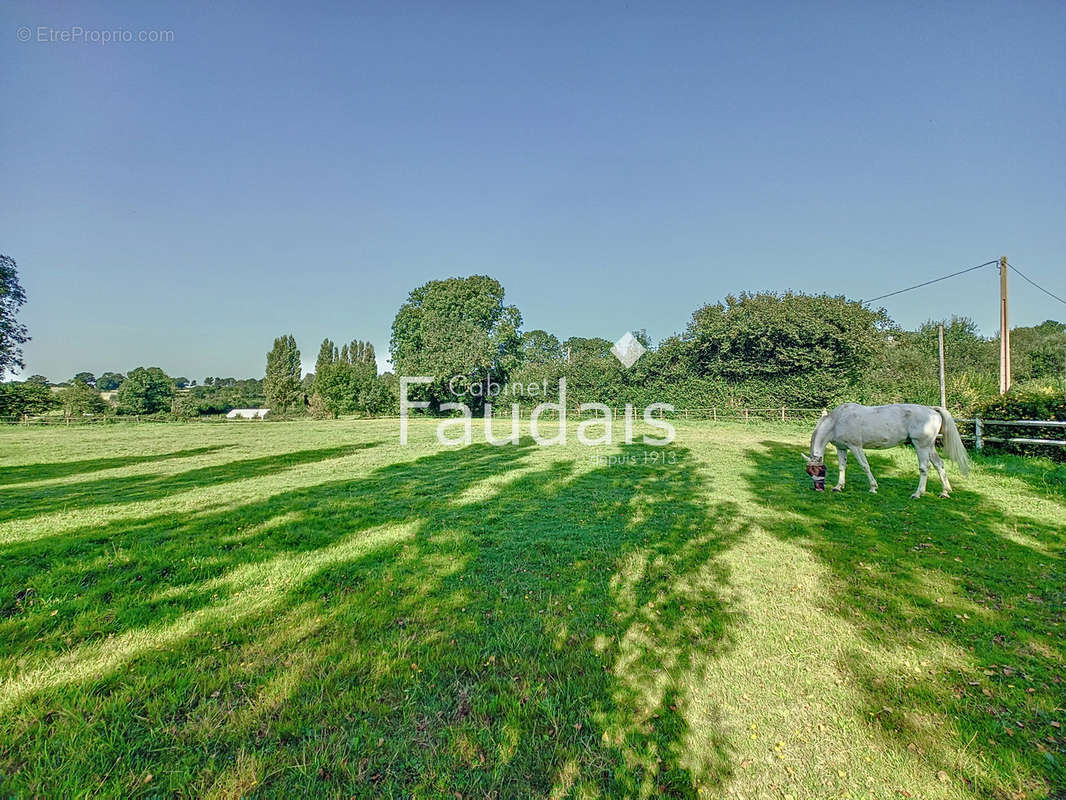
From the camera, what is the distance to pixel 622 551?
17.0 ft

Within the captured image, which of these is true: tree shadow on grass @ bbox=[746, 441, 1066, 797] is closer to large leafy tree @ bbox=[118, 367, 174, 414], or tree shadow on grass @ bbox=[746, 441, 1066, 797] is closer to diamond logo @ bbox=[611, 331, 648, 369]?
diamond logo @ bbox=[611, 331, 648, 369]

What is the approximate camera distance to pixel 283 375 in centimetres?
6119

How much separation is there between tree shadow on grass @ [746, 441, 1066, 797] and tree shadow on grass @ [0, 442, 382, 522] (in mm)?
10666

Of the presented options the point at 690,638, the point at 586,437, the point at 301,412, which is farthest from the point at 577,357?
the point at 690,638

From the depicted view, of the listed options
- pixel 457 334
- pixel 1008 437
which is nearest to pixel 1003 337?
pixel 1008 437

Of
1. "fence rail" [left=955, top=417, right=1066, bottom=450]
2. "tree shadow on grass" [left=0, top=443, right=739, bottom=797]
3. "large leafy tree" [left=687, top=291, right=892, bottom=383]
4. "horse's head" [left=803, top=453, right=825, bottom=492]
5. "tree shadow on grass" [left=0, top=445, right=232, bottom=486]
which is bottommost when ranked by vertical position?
"tree shadow on grass" [left=0, top=443, right=739, bottom=797]

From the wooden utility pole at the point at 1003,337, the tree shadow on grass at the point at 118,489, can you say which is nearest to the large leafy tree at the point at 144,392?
the tree shadow on grass at the point at 118,489

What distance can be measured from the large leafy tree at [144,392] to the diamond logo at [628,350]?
60755 mm

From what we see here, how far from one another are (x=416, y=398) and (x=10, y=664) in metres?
40.3

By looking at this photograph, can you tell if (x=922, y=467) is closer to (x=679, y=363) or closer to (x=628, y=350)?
(x=679, y=363)

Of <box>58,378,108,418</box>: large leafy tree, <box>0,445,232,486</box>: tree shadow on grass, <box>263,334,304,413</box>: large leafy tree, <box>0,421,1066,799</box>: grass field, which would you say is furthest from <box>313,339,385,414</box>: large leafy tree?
<box>0,421,1066,799</box>: grass field

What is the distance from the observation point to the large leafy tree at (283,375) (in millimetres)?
58469

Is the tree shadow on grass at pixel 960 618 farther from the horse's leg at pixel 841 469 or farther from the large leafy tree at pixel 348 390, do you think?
the large leafy tree at pixel 348 390

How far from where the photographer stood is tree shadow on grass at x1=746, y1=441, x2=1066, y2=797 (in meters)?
2.26
